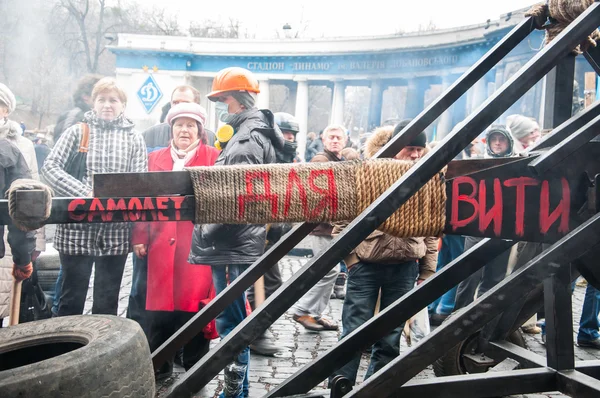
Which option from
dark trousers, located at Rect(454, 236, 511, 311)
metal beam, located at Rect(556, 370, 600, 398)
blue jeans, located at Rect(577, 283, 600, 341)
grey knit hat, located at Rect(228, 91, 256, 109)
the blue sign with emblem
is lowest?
blue jeans, located at Rect(577, 283, 600, 341)

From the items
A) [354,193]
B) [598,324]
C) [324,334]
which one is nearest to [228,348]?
A: [354,193]

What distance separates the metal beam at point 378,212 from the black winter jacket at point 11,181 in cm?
275

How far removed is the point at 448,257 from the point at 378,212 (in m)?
4.67

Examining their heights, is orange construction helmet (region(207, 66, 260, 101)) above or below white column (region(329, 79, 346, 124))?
below

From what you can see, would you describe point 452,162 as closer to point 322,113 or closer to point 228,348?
point 228,348

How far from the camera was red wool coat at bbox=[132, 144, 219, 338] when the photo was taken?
13.6 ft

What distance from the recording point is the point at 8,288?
13.5ft

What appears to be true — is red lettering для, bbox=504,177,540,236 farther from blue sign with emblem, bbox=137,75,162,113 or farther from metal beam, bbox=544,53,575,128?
blue sign with emblem, bbox=137,75,162,113

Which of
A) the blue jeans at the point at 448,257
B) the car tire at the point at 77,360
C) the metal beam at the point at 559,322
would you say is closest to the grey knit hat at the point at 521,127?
the blue jeans at the point at 448,257

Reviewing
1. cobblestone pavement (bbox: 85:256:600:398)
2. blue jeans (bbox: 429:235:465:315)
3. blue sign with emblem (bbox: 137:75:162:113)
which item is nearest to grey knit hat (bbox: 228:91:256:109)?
cobblestone pavement (bbox: 85:256:600:398)

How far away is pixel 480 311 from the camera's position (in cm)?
193

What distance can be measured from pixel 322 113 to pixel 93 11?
35.9 m

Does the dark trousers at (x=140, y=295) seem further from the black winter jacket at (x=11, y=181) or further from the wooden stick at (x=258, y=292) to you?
the wooden stick at (x=258, y=292)

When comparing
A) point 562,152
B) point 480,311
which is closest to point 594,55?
point 562,152
